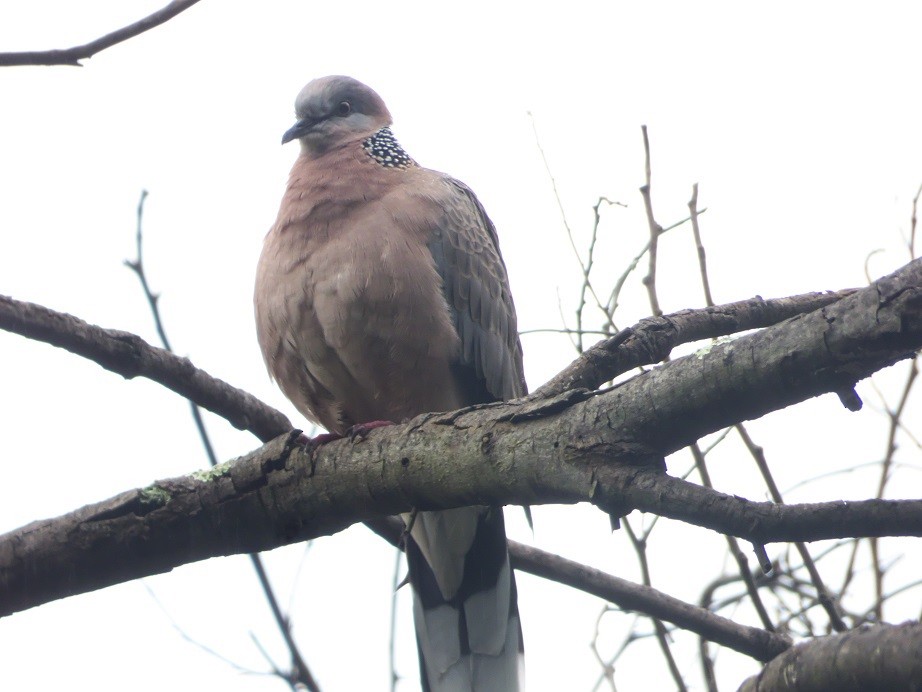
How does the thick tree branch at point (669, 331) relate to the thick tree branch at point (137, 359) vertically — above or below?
below

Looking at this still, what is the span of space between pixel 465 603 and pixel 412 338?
1.16m

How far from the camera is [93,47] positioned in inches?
85.6

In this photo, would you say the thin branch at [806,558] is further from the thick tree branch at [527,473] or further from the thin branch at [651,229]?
the thick tree branch at [527,473]

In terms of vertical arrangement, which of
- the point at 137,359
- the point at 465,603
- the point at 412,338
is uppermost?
the point at 412,338

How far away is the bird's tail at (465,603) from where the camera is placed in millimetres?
4078

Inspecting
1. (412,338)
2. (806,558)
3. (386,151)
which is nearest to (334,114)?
(386,151)

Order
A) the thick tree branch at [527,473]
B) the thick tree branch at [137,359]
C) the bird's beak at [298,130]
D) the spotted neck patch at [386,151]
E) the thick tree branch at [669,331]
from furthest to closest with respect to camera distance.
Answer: the bird's beak at [298,130] → the spotted neck patch at [386,151] → the thick tree branch at [137,359] → the thick tree branch at [669,331] → the thick tree branch at [527,473]

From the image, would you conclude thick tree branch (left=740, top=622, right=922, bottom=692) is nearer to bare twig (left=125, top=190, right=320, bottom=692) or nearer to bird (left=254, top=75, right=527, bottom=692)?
bare twig (left=125, top=190, right=320, bottom=692)

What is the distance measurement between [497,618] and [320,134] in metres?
2.52

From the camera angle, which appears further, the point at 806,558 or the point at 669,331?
the point at 806,558

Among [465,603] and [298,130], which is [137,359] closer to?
[465,603]

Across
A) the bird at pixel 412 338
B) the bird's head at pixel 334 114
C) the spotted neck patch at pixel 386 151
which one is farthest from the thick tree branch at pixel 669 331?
the bird's head at pixel 334 114

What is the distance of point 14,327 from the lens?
2.69 meters

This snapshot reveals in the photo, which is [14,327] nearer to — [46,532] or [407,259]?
[46,532]
